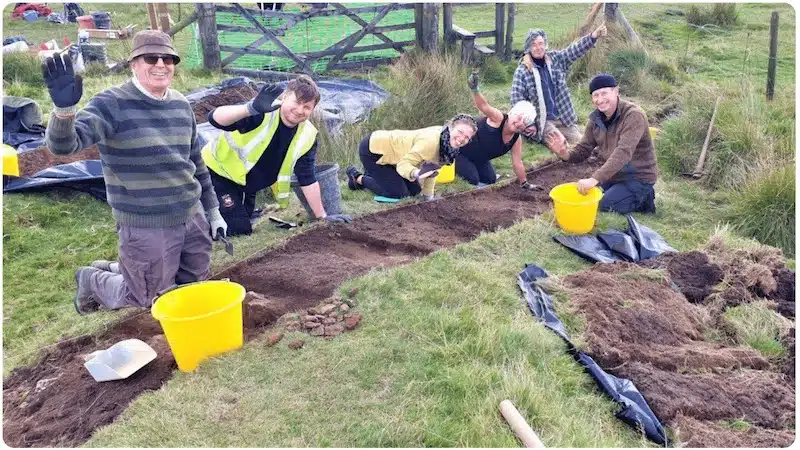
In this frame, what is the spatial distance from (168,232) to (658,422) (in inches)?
107

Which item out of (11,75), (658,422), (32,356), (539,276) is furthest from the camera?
(11,75)

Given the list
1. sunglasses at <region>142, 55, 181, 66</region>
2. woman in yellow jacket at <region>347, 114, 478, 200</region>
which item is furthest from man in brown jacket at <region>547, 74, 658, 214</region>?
sunglasses at <region>142, 55, 181, 66</region>

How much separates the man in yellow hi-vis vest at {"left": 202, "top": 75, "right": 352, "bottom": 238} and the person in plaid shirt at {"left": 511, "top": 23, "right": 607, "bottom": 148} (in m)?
3.38

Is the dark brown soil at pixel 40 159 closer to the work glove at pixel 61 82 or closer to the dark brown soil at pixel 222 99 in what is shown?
the dark brown soil at pixel 222 99

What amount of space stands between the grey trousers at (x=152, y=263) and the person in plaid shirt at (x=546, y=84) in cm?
451

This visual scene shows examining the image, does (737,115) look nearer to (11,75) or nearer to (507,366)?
(507,366)

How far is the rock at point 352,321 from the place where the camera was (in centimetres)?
343

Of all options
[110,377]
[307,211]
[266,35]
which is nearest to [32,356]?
[110,377]

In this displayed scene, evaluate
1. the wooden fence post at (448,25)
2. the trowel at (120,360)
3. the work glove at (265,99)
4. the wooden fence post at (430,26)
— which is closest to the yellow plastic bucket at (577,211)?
the work glove at (265,99)

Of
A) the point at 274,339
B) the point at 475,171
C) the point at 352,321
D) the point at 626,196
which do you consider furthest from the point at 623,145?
the point at 274,339

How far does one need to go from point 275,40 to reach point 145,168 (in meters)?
7.33

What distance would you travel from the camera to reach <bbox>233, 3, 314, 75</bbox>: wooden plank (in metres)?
10.1

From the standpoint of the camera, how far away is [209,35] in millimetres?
10156

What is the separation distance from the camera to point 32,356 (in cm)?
359
